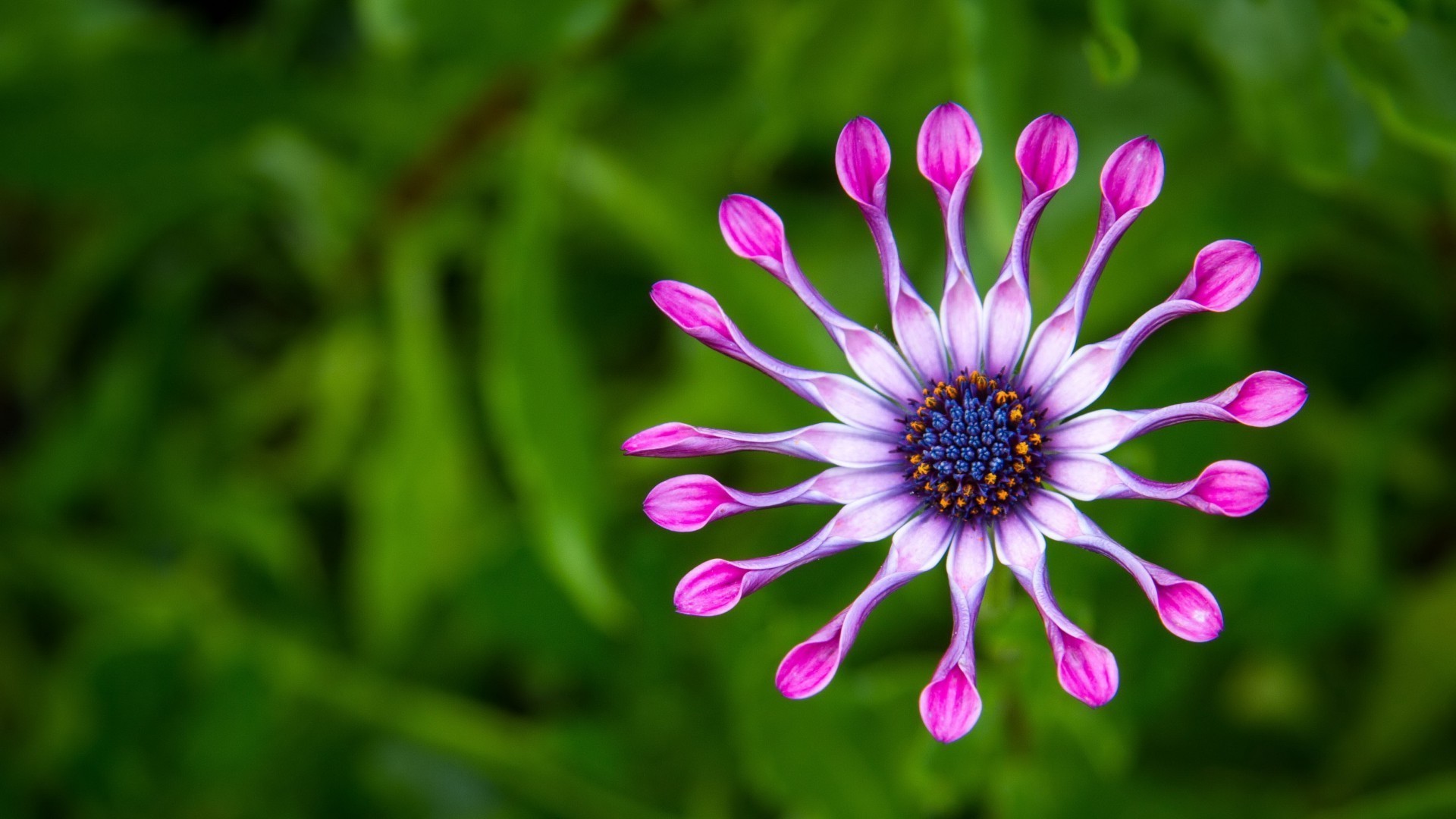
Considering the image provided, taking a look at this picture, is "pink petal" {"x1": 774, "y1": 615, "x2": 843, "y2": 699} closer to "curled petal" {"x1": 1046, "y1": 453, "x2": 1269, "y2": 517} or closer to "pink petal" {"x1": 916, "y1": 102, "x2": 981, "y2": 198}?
"curled petal" {"x1": 1046, "y1": 453, "x2": 1269, "y2": 517}

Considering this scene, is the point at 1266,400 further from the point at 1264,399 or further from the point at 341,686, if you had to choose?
the point at 341,686

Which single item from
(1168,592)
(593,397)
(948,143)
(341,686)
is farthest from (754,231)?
(341,686)

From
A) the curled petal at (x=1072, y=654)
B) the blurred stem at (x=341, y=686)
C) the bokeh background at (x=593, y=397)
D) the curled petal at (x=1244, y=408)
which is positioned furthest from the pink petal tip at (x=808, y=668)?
the blurred stem at (x=341, y=686)

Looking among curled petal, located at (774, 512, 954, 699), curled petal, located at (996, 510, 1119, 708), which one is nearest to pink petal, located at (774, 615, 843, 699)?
curled petal, located at (774, 512, 954, 699)

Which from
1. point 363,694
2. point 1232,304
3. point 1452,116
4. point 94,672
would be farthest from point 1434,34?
point 94,672

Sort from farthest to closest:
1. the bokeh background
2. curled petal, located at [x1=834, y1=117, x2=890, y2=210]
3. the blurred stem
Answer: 1. the blurred stem
2. the bokeh background
3. curled petal, located at [x1=834, y1=117, x2=890, y2=210]

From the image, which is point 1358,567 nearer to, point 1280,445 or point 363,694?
point 1280,445
